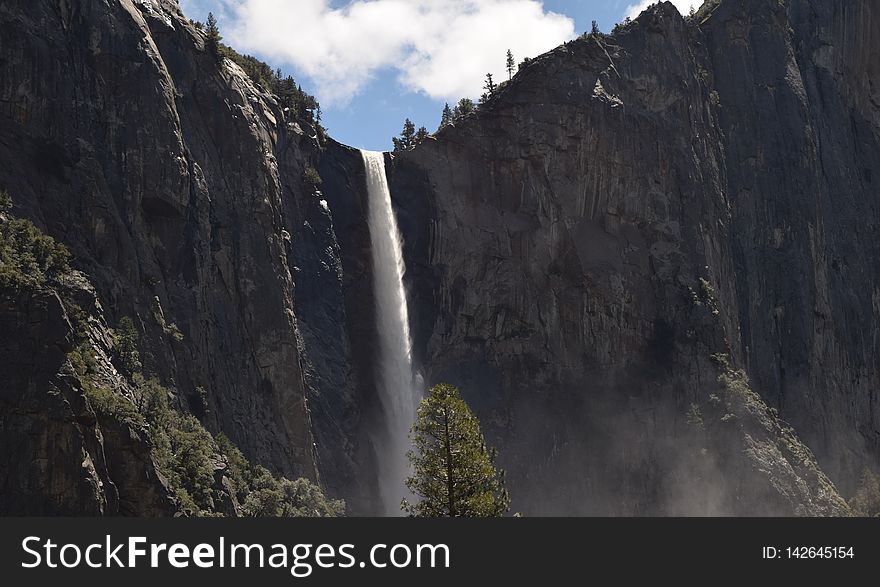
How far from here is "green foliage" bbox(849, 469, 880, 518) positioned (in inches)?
3565

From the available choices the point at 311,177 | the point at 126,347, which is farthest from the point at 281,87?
the point at 126,347

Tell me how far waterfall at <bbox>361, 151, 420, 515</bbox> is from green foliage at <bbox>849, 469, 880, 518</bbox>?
121 ft

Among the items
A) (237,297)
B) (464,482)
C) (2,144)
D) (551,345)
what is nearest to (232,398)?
(237,297)

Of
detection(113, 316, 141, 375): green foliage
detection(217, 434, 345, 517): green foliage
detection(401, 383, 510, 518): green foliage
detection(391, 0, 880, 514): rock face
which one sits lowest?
detection(401, 383, 510, 518): green foliage

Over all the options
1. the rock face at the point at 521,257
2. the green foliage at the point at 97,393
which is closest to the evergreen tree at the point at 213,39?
the rock face at the point at 521,257

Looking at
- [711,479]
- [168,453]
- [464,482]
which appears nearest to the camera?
[464,482]

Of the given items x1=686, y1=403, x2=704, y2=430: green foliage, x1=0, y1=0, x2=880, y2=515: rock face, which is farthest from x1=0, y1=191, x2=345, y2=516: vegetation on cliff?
x1=686, y1=403, x2=704, y2=430: green foliage

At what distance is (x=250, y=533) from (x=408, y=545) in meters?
4.88

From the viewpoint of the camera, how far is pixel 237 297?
72.6 metres

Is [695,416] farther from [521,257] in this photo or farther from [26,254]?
[26,254]

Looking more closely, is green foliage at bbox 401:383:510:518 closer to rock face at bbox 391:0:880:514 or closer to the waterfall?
the waterfall

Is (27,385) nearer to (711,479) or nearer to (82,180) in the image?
(82,180)

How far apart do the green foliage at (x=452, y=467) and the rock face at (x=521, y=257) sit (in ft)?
43.5

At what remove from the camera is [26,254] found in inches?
2108
